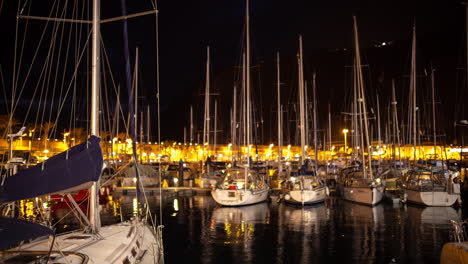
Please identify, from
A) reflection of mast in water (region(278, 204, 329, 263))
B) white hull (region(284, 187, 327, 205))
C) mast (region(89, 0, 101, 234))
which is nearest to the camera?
mast (region(89, 0, 101, 234))

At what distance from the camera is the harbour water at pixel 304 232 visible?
18.3 m

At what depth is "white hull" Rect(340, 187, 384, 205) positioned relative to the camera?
33.8 metres

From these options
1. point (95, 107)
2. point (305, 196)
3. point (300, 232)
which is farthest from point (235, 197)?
point (95, 107)

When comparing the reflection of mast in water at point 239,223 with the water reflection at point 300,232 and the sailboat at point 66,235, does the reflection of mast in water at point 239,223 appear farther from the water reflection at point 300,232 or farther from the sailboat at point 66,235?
the sailboat at point 66,235

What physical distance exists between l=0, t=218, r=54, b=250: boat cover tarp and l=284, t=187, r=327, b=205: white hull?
28750 millimetres

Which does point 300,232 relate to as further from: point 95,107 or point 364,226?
point 95,107

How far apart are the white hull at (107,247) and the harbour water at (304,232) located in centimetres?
598

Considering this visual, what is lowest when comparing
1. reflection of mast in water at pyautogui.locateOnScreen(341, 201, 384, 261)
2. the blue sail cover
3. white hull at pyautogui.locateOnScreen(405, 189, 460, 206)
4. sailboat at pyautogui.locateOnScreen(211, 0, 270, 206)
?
reflection of mast in water at pyautogui.locateOnScreen(341, 201, 384, 261)

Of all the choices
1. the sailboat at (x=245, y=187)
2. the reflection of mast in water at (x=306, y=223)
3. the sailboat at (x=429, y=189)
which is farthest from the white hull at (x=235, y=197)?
the sailboat at (x=429, y=189)

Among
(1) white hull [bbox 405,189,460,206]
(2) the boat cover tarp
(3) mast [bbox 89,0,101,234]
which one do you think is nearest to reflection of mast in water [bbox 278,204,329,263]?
(1) white hull [bbox 405,189,460,206]

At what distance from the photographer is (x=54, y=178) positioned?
23.3 ft

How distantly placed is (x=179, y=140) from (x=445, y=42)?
382 ft

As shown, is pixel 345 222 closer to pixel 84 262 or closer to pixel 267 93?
pixel 84 262

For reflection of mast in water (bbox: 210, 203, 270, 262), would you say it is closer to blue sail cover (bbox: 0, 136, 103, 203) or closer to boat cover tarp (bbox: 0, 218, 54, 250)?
blue sail cover (bbox: 0, 136, 103, 203)
